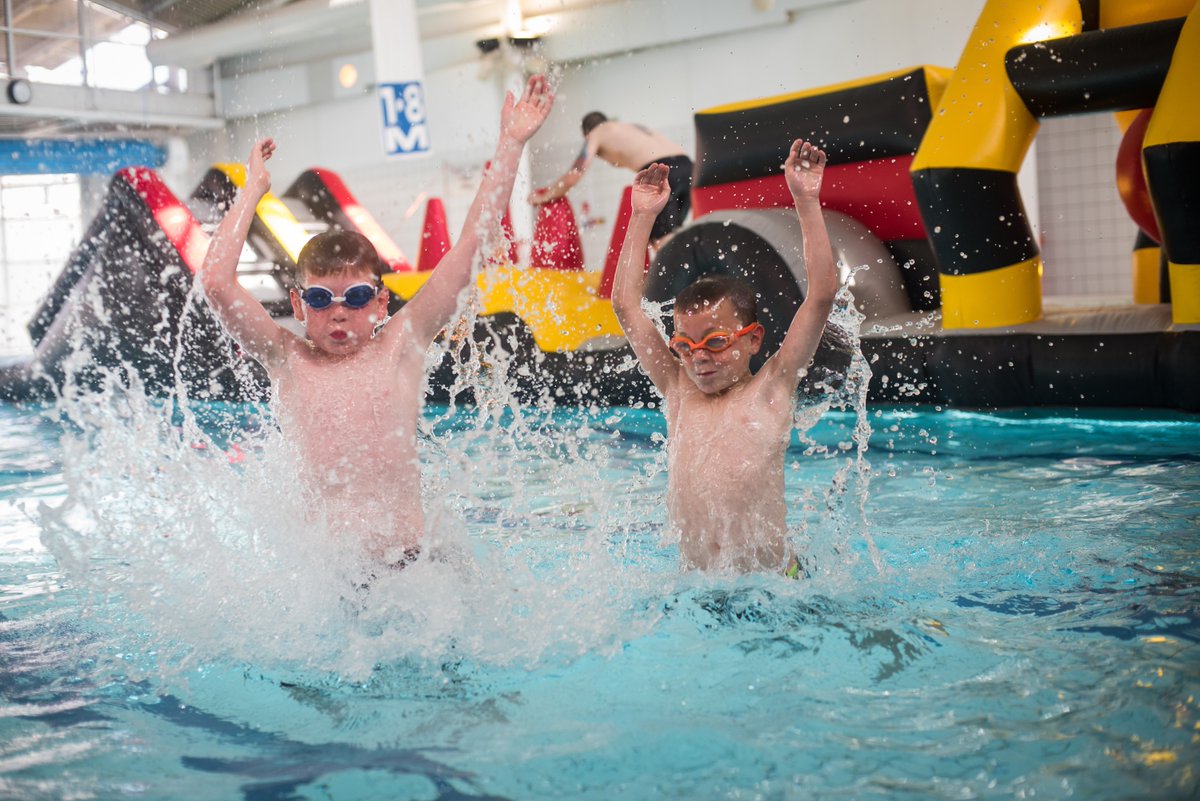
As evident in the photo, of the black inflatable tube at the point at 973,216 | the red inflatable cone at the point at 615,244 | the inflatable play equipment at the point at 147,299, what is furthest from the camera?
the inflatable play equipment at the point at 147,299

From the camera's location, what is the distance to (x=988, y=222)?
5.52 metres

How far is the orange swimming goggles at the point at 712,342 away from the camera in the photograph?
106 inches

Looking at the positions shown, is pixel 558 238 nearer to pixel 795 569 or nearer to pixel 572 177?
pixel 572 177

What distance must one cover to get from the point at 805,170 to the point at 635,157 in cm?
531

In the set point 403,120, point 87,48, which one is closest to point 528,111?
point 403,120

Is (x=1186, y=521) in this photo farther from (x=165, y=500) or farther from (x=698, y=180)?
(x=698, y=180)

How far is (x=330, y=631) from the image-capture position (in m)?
2.50

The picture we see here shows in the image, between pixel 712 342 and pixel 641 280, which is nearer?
pixel 712 342

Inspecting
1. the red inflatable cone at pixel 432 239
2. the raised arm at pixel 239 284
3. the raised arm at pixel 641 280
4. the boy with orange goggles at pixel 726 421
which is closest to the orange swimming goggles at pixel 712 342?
the boy with orange goggles at pixel 726 421

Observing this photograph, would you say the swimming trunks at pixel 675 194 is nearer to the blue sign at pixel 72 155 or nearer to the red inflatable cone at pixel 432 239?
the red inflatable cone at pixel 432 239

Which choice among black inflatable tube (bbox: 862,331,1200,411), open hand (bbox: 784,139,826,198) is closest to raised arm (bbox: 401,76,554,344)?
open hand (bbox: 784,139,826,198)

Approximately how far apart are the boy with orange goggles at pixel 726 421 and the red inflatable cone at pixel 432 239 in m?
6.65

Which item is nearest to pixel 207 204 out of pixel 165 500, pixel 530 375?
pixel 530 375

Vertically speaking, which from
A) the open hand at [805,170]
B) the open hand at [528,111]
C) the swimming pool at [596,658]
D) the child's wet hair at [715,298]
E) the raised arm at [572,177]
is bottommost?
the swimming pool at [596,658]
